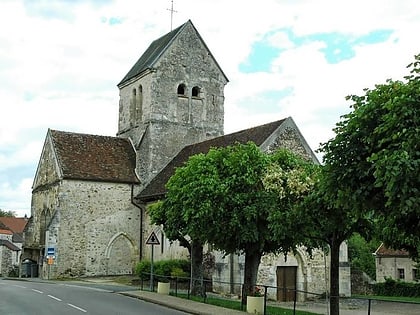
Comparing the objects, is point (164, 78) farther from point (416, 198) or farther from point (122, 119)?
point (416, 198)

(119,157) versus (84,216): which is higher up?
(119,157)

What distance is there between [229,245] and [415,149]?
11.4 meters

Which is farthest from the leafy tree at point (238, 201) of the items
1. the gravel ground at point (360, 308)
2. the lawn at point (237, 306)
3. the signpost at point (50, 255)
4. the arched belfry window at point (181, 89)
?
the arched belfry window at point (181, 89)

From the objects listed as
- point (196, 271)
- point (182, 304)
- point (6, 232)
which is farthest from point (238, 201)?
point (6, 232)

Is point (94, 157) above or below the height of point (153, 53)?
below

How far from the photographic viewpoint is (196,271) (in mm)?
24406

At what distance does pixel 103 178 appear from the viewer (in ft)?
123

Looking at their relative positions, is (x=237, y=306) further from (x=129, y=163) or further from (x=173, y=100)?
(x=173, y=100)

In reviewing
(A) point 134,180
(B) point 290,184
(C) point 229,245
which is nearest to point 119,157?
(A) point 134,180

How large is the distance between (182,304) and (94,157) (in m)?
20.2

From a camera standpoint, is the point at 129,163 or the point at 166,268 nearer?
the point at 166,268

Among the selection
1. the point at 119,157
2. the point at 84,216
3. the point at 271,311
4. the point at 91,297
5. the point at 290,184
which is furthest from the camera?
the point at 119,157

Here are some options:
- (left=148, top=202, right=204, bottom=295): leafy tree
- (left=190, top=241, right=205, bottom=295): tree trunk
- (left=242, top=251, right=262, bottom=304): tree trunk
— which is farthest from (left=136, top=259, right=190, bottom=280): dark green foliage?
(left=242, top=251, right=262, bottom=304): tree trunk

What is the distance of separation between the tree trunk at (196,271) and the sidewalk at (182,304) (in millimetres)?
1076
